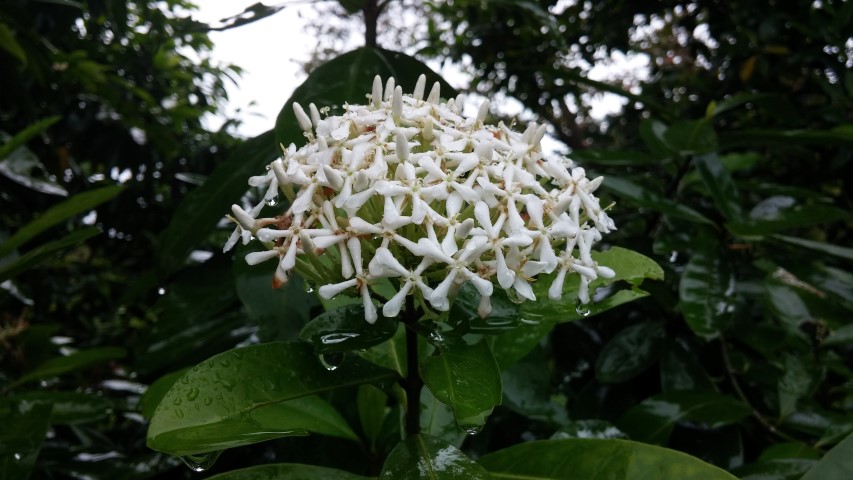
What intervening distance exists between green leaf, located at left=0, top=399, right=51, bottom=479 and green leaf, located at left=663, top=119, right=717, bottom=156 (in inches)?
63.9

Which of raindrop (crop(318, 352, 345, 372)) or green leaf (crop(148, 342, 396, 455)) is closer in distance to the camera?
green leaf (crop(148, 342, 396, 455))

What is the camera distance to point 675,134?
1719 millimetres

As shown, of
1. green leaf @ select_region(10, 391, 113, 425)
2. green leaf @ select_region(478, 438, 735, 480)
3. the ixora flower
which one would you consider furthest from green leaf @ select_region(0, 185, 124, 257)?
green leaf @ select_region(478, 438, 735, 480)

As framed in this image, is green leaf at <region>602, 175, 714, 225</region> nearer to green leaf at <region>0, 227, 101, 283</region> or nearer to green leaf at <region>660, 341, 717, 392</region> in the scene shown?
green leaf at <region>660, 341, 717, 392</region>

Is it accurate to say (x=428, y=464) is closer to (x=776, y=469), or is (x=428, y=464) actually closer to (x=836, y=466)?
(x=836, y=466)

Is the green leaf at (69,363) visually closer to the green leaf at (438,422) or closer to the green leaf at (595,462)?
the green leaf at (438,422)

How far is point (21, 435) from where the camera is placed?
120 cm

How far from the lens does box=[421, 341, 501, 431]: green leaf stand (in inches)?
31.3

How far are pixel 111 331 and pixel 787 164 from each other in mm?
3585

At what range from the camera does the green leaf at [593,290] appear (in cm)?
100

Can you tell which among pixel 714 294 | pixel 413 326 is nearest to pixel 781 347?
pixel 714 294

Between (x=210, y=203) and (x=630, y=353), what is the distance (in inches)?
43.3

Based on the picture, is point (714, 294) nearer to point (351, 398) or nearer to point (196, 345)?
point (351, 398)

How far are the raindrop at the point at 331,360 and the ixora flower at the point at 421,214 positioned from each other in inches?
4.1
